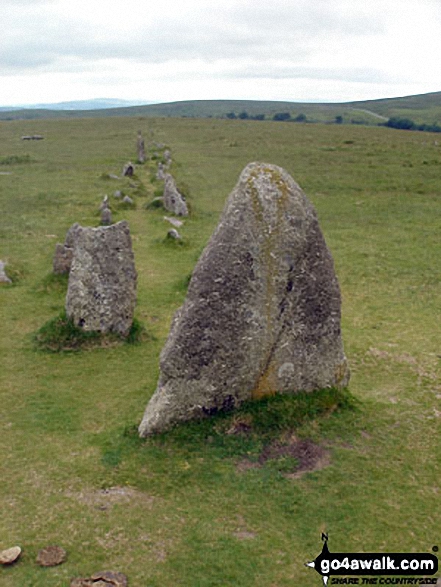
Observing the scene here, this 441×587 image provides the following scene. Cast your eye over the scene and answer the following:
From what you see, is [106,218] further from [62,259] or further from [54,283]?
[54,283]

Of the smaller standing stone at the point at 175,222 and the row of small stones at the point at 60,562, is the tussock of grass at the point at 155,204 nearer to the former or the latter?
the smaller standing stone at the point at 175,222

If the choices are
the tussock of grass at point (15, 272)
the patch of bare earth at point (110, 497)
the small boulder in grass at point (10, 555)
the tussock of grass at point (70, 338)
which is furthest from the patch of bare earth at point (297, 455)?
the tussock of grass at point (15, 272)

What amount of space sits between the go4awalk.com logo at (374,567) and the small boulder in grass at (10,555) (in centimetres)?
339

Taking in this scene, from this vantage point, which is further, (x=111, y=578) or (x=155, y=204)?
(x=155, y=204)

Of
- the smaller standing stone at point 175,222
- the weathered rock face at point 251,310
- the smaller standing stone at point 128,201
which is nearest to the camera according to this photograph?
the weathered rock face at point 251,310

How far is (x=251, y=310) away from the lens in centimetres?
934

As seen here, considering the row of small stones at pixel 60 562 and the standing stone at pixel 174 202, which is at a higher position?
the standing stone at pixel 174 202

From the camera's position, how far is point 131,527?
7.44 m

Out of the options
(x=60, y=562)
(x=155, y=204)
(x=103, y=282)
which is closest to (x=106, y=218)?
(x=155, y=204)

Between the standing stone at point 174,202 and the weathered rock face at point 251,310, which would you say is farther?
the standing stone at point 174,202

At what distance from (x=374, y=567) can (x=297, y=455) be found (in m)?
2.14

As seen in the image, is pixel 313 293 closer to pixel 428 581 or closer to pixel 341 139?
pixel 428 581

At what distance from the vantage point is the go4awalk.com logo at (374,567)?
6703 mm

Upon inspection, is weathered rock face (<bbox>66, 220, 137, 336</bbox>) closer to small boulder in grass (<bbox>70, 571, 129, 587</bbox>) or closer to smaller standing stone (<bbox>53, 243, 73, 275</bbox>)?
smaller standing stone (<bbox>53, 243, 73, 275</bbox>)
